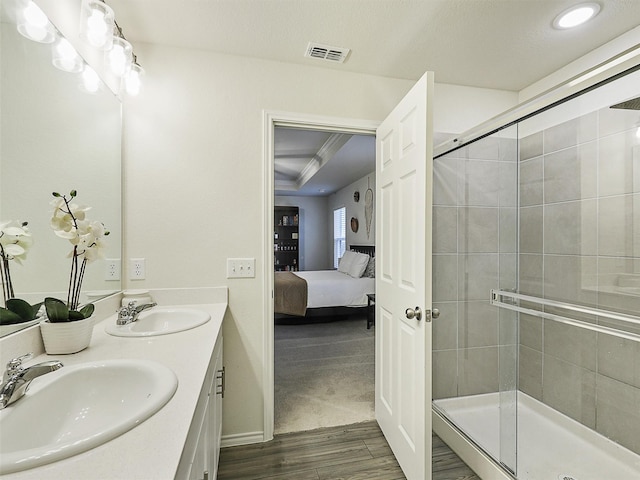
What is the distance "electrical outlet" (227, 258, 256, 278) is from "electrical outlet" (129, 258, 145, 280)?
50 centimetres

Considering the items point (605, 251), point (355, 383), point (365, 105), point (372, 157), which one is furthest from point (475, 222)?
point (372, 157)

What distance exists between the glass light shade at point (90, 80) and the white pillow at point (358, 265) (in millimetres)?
4089

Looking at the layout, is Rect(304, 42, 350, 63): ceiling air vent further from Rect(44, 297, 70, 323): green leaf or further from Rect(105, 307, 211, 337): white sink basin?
Rect(44, 297, 70, 323): green leaf

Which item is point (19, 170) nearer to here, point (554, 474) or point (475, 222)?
point (475, 222)

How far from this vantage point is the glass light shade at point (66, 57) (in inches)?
48.1

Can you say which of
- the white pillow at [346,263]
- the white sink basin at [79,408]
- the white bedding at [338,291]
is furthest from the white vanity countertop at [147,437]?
the white pillow at [346,263]

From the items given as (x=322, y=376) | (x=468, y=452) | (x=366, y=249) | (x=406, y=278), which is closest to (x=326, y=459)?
(x=468, y=452)

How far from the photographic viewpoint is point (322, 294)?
449cm

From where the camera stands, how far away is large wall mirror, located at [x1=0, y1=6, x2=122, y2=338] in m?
0.97

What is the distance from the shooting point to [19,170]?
1.00m

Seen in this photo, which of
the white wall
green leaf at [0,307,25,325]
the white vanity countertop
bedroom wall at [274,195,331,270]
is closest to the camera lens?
the white vanity countertop

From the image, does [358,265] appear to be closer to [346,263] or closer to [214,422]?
[346,263]

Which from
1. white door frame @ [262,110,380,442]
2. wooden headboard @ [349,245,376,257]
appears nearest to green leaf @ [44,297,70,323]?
white door frame @ [262,110,380,442]

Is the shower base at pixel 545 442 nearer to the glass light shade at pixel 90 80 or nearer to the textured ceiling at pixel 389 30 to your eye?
Answer: the textured ceiling at pixel 389 30
